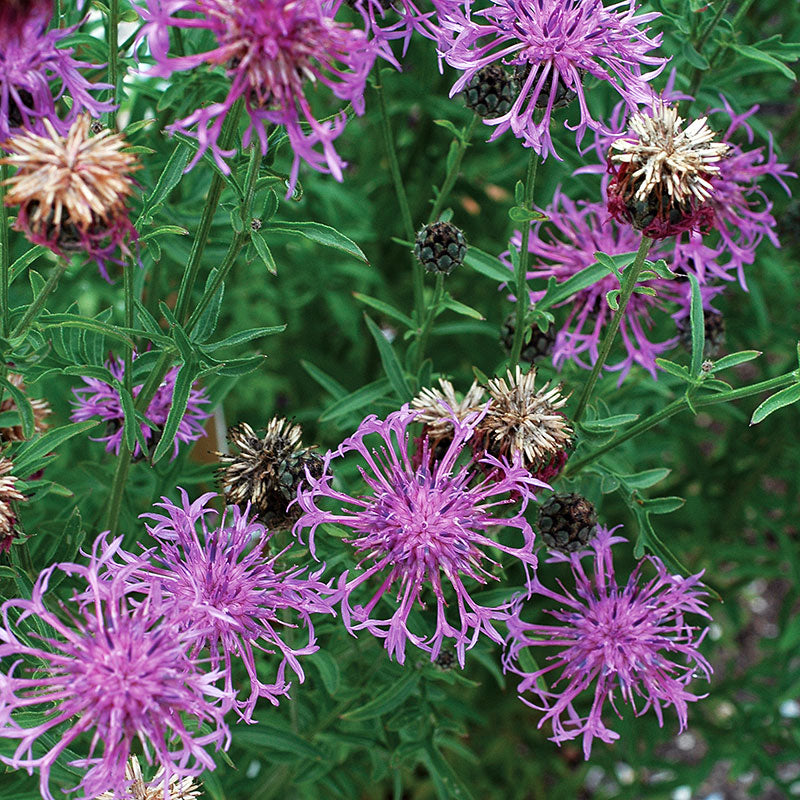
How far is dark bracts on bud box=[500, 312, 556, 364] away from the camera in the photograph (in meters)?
1.67

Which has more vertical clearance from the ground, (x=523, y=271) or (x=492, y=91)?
(x=492, y=91)

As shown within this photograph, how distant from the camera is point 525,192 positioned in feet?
4.60

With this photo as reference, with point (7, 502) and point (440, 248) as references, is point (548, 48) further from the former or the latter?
point (7, 502)

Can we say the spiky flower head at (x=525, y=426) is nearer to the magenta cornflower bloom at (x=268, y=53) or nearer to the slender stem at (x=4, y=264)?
the magenta cornflower bloom at (x=268, y=53)

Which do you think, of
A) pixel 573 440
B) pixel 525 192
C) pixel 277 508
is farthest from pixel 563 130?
pixel 277 508

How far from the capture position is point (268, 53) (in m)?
0.93

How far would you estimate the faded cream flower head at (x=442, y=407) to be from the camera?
1.33 meters

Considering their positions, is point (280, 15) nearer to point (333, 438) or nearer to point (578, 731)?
point (578, 731)

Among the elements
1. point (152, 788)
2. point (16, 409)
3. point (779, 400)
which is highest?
point (779, 400)

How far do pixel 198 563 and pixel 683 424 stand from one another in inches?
65.2

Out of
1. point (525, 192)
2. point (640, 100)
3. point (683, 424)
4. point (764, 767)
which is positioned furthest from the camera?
point (683, 424)

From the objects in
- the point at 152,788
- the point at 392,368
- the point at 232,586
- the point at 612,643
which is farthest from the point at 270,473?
the point at 612,643

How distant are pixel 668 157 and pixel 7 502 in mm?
906

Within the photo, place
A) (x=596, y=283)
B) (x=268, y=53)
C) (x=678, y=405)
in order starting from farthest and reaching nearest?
(x=596, y=283) < (x=678, y=405) < (x=268, y=53)
